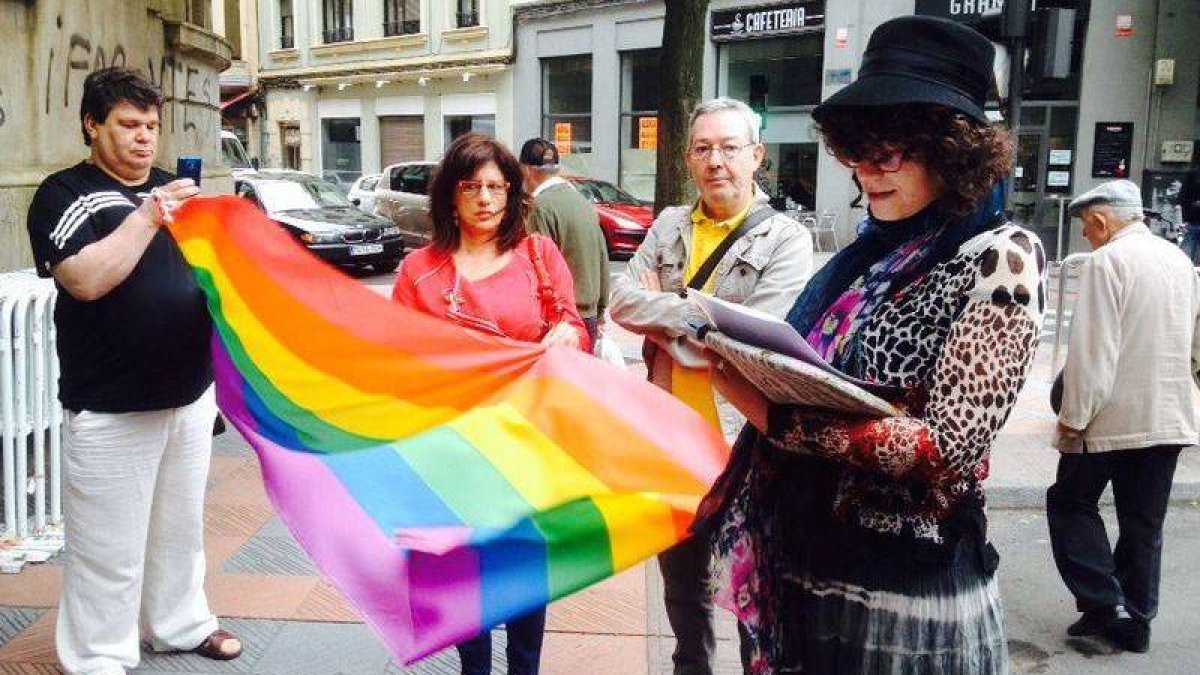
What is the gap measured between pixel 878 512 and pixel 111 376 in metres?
2.54

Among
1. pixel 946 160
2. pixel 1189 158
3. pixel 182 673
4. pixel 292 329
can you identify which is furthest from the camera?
pixel 1189 158

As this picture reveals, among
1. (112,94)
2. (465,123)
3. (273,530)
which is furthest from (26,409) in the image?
(465,123)

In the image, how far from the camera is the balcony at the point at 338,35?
110 feet

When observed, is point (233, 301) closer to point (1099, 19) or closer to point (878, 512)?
point (878, 512)

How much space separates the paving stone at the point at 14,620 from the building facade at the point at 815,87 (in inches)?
366

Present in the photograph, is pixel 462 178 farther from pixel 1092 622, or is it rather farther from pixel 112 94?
pixel 1092 622

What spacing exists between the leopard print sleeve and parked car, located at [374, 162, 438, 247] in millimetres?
17110

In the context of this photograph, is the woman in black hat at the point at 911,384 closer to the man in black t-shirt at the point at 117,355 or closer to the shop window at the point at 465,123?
the man in black t-shirt at the point at 117,355

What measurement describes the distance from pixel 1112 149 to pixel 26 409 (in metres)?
17.6

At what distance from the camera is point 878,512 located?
6.68 ft

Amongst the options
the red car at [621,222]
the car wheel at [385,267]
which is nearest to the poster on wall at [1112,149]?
the red car at [621,222]

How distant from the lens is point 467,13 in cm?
2950

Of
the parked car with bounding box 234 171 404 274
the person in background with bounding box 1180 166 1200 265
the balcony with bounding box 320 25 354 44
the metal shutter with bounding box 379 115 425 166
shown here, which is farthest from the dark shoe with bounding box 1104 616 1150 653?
the balcony with bounding box 320 25 354 44

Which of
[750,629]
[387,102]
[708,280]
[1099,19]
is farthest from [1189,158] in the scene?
[387,102]
